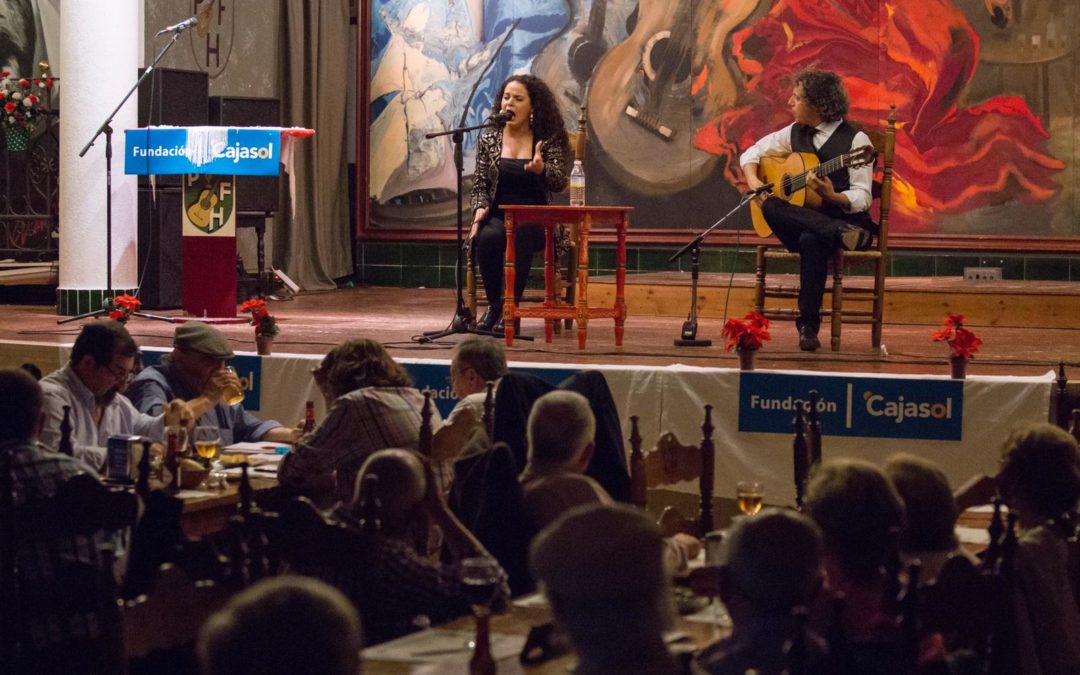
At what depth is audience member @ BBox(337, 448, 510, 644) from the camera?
2432 millimetres

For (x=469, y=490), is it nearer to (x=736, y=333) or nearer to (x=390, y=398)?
(x=390, y=398)

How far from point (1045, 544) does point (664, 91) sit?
9.02 metres

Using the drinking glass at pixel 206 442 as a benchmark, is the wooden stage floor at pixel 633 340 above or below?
above

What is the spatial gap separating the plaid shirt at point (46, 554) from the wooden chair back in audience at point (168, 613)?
17 cm

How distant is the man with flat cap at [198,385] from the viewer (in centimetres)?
495

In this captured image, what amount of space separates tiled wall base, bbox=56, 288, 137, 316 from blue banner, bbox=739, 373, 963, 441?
4.37m

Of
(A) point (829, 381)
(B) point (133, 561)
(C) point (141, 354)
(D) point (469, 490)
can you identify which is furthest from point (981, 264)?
(B) point (133, 561)

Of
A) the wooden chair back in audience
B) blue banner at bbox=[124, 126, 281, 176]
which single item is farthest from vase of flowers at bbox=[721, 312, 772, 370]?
the wooden chair back in audience

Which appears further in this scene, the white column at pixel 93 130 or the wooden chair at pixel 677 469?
the white column at pixel 93 130

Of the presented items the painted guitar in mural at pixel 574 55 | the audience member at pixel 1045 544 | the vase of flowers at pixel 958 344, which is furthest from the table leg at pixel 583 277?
the painted guitar in mural at pixel 574 55

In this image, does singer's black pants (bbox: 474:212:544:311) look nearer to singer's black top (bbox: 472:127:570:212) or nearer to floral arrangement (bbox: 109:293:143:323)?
singer's black top (bbox: 472:127:570:212)

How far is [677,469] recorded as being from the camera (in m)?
3.80

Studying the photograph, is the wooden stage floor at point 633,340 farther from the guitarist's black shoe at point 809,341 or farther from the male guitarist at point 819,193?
the male guitarist at point 819,193

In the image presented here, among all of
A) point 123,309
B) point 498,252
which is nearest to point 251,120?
point 123,309
